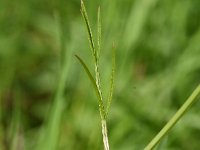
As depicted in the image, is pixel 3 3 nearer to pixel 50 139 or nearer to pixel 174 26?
pixel 174 26

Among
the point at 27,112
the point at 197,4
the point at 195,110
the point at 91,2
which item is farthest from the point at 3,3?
the point at 195,110

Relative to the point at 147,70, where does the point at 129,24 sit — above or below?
above

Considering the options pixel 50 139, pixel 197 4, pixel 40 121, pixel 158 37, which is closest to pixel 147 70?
pixel 158 37

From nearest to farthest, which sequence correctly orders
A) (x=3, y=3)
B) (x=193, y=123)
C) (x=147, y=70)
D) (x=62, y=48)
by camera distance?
(x=62, y=48) < (x=193, y=123) < (x=147, y=70) < (x=3, y=3)

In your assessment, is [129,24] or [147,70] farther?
[147,70]

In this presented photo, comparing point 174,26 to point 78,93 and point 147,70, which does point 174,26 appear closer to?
point 147,70

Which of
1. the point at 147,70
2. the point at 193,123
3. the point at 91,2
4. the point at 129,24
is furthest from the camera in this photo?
the point at 147,70

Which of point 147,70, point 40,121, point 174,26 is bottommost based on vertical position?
point 40,121
